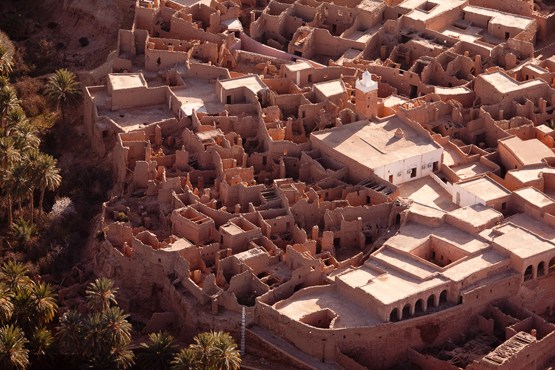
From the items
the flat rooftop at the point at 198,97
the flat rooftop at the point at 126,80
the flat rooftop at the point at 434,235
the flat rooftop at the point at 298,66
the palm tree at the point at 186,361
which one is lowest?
the palm tree at the point at 186,361

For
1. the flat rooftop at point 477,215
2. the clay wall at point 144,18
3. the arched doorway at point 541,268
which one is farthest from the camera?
the clay wall at point 144,18

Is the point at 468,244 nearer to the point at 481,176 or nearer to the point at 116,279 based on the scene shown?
the point at 481,176

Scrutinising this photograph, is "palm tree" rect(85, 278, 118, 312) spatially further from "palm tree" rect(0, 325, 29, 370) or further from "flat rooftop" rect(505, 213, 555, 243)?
"flat rooftop" rect(505, 213, 555, 243)

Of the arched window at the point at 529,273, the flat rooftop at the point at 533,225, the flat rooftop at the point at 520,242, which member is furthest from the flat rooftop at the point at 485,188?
the arched window at the point at 529,273

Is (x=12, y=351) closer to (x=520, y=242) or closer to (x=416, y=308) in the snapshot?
(x=416, y=308)

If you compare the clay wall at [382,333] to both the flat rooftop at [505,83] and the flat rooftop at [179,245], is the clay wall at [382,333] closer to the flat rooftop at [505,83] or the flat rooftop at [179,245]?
the flat rooftop at [179,245]
